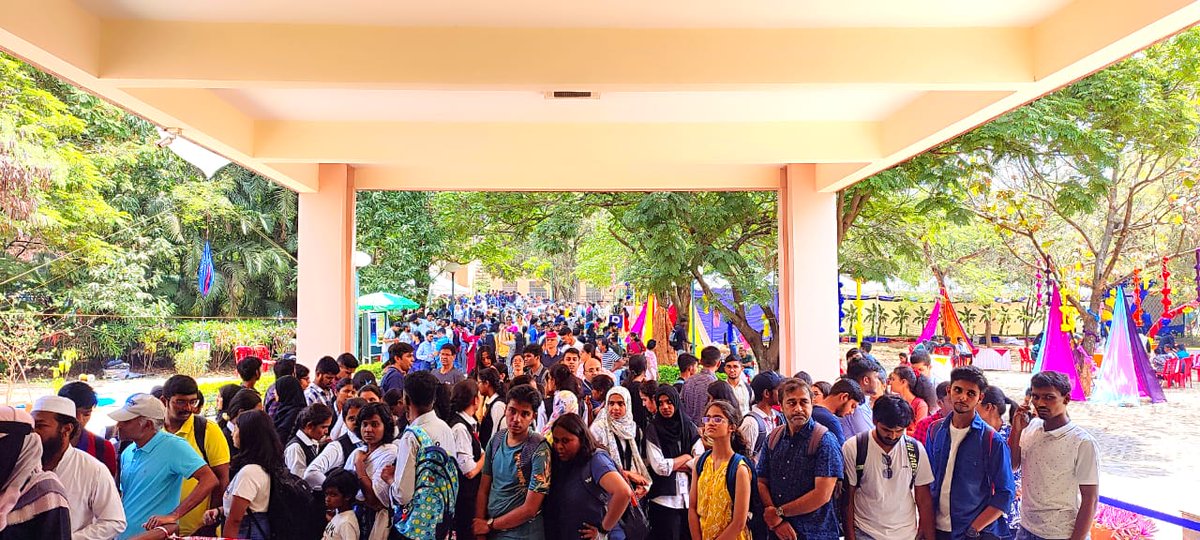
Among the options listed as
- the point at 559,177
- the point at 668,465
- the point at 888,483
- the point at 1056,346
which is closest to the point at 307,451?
the point at 668,465

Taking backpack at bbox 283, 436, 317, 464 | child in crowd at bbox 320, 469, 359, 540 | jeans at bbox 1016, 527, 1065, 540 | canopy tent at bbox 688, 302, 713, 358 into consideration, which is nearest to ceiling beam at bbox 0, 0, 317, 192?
backpack at bbox 283, 436, 317, 464

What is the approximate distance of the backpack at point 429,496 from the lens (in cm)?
343

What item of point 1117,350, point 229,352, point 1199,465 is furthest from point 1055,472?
point 229,352

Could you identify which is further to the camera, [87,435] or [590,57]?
[590,57]

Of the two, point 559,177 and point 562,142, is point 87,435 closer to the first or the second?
point 562,142

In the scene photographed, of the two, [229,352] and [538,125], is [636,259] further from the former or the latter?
[229,352]

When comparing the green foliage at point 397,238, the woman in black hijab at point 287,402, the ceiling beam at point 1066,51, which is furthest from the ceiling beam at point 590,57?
the green foliage at point 397,238

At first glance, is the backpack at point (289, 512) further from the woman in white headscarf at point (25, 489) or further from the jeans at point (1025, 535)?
the jeans at point (1025, 535)

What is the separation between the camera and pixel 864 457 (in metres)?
3.54

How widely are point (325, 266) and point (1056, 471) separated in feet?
24.4

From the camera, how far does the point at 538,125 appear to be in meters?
7.59

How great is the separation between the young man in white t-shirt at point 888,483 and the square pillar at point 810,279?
558cm

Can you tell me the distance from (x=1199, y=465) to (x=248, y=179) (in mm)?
20956

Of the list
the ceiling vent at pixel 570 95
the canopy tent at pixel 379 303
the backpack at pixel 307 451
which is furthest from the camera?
the canopy tent at pixel 379 303
